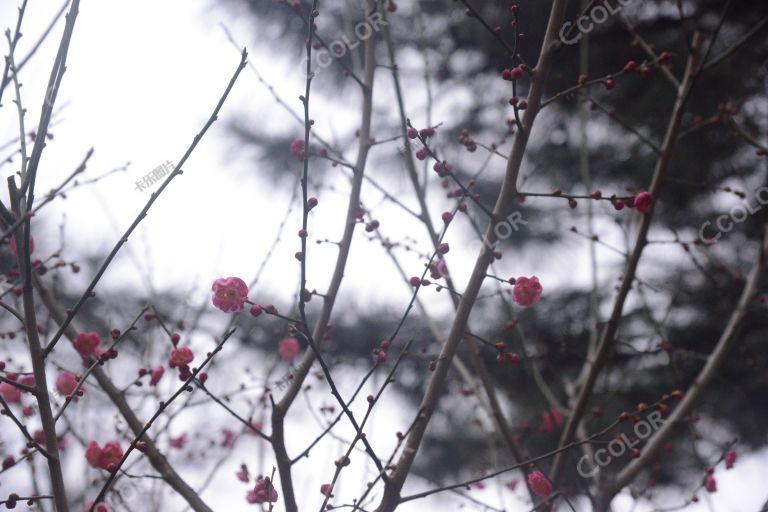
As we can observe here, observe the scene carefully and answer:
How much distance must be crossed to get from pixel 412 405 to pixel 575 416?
2.54m

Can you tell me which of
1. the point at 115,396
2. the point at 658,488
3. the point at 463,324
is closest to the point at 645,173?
the point at 658,488

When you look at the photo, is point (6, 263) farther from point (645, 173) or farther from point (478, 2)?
point (645, 173)

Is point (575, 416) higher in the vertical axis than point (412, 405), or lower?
lower

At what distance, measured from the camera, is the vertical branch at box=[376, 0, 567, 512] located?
1.60 meters

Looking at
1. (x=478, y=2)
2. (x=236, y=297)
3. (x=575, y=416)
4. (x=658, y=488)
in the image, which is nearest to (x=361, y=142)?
(x=236, y=297)

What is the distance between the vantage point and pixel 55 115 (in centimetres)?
214

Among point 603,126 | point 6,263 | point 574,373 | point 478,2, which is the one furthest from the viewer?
point 603,126

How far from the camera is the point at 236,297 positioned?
1.74 meters

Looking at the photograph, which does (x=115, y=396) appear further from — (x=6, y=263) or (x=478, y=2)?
(x=478, y=2)

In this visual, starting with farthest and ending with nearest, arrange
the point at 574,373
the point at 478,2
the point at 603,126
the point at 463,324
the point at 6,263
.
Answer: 1. the point at 603,126
2. the point at 574,373
3. the point at 478,2
4. the point at 6,263
5. the point at 463,324

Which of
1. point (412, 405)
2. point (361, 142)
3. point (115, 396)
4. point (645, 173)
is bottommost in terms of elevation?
point (115, 396)

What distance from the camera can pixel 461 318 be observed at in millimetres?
1627

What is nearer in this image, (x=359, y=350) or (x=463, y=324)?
(x=463, y=324)

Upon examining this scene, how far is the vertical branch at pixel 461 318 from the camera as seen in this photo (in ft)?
5.24
